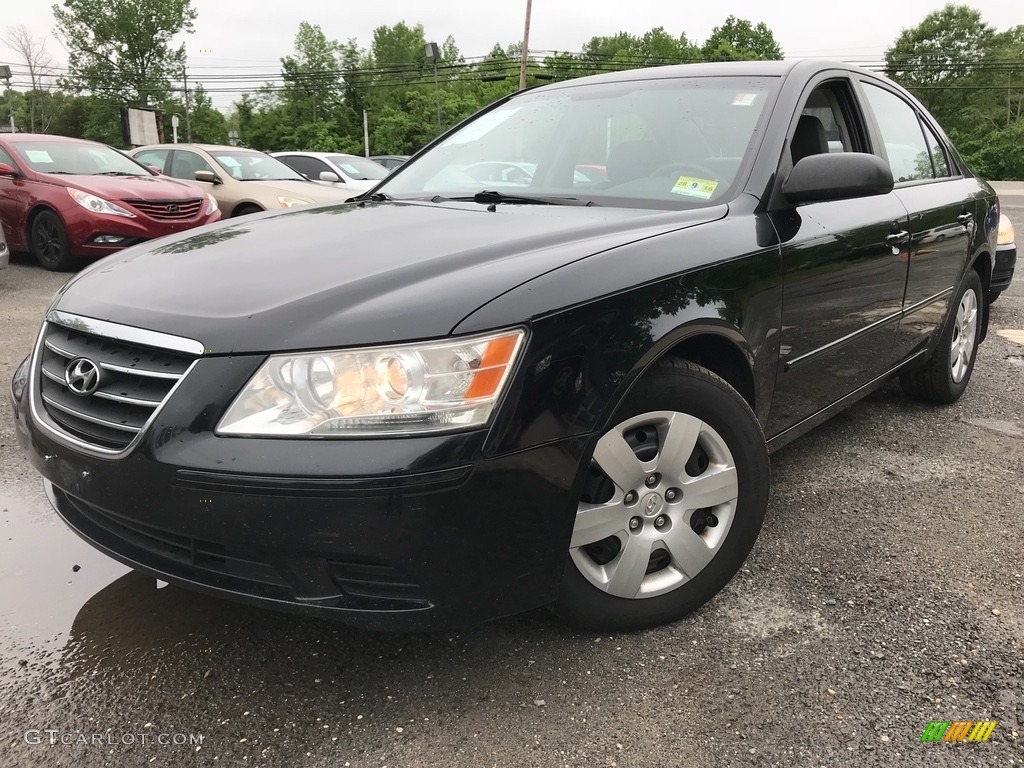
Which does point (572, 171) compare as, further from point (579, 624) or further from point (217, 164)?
point (217, 164)

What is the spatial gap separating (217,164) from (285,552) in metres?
9.59

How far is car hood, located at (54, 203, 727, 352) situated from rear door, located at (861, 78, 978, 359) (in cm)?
141

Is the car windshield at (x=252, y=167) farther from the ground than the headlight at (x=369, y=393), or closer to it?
farther from the ground

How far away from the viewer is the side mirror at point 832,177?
239 cm

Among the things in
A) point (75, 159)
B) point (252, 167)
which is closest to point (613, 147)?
point (75, 159)

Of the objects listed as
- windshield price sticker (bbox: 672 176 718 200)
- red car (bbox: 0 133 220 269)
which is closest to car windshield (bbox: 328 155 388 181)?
red car (bbox: 0 133 220 269)

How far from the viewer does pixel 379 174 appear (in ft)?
40.7

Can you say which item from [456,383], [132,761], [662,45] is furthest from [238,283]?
[662,45]

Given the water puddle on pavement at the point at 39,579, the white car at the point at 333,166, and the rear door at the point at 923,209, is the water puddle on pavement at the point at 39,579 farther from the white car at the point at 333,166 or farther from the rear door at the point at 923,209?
the white car at the point at 333,166

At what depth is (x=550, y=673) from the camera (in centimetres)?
198

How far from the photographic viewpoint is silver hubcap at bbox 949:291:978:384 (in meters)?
4.09

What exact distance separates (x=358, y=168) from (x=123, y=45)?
206 feet

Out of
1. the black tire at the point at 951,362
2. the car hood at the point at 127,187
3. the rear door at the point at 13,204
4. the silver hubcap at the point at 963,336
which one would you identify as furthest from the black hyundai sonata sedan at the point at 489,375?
the rear door at the point at 13,204

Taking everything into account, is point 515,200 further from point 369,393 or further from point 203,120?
point 203,120
